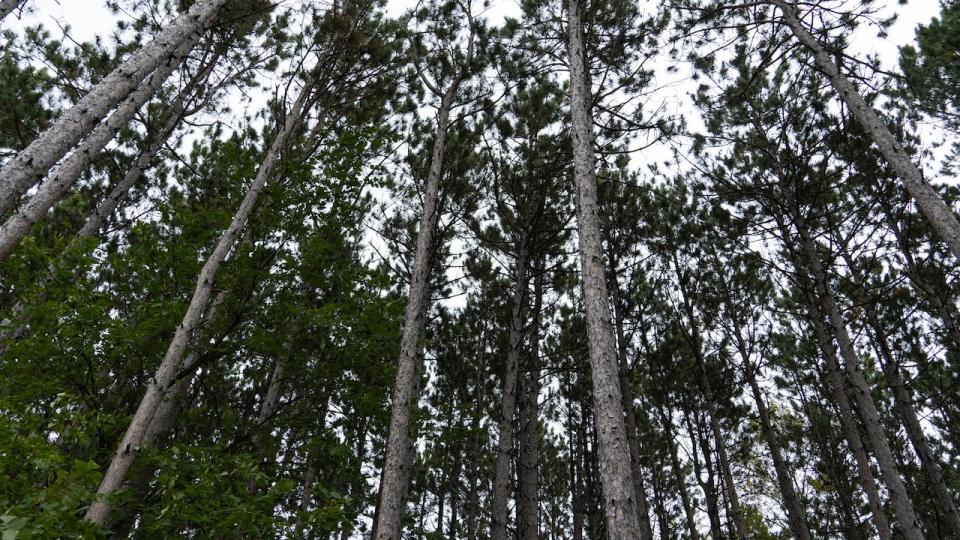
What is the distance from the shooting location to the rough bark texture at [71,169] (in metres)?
3.91

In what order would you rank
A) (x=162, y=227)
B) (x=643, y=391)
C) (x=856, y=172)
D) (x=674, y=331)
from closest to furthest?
(x=162, y=227), (x=856, y=172), (x=674, y=331), (x=643, y=391)

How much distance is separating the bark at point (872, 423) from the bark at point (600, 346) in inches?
178

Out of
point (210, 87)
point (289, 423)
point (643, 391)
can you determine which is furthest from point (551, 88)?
point (643, 391)

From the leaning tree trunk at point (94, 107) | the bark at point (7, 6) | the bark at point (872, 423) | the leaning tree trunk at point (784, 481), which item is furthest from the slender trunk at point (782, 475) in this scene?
the bark at point (7, 6)

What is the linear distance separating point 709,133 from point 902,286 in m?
6.05

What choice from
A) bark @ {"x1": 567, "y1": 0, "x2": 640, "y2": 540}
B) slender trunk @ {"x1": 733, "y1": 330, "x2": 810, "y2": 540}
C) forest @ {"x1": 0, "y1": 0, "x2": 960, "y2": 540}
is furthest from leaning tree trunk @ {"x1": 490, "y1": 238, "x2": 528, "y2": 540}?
slender trunk @ {"x1": 733, "y1": 330, "x2": 810, "y2": 540}

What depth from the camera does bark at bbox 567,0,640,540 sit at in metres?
4.01

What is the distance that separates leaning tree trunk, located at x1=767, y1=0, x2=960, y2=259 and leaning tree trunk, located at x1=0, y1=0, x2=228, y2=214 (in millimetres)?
7902

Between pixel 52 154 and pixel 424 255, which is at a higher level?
pixel 424 255

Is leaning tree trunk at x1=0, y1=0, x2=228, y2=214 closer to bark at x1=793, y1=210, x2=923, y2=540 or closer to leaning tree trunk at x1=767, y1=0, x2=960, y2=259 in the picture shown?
leaning tree trunk at x1=767, y1=0, x2=960, y2=259

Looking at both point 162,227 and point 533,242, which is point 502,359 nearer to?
point 533,242

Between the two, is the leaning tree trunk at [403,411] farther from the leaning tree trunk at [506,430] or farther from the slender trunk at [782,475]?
the slender trunk at [782,475]

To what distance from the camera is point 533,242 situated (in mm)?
9664

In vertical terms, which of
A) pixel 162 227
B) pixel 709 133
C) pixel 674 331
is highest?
pixel 709 133
